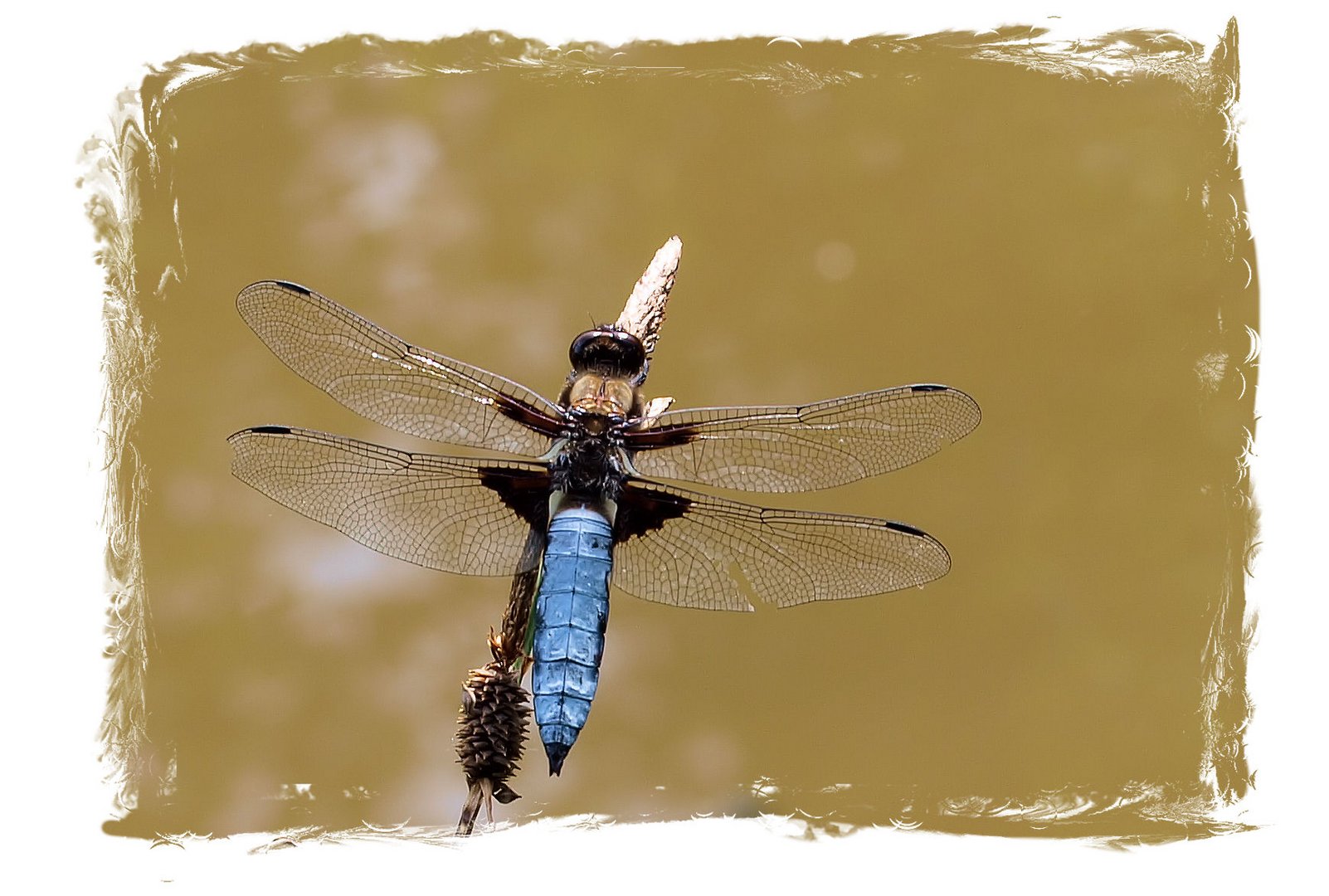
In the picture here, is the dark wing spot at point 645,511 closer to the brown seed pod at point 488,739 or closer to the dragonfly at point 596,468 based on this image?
the dragonfly at point 596,468

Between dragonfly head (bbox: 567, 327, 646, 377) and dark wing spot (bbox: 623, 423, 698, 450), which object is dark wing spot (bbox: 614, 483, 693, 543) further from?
dragonfly head (bbox: 567, 327, 646, 377)

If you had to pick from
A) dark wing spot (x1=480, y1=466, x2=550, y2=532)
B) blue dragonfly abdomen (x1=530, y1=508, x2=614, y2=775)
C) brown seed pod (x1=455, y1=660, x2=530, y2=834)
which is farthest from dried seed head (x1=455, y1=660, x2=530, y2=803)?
dark wing spot (x1=480, y1=466, x2=550, y2=532)

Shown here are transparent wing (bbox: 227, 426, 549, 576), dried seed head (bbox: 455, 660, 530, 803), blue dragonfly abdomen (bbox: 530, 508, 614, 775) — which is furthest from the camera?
transparent wing (bbox: 227, 426, 549, 576)

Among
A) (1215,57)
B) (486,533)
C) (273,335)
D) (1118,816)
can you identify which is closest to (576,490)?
(486,533)

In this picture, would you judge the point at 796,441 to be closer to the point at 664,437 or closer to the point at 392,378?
the point at 664,437

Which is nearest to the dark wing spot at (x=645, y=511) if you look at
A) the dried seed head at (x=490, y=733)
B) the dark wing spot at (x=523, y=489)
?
the dark wing spot at (x=523, y=489)

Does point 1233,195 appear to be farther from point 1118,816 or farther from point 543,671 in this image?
point 543,671
